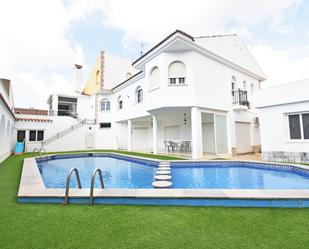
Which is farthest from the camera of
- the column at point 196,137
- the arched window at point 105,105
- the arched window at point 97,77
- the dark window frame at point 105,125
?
the arched window at point 97,77

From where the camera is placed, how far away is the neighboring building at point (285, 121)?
Result: 967 centimetres

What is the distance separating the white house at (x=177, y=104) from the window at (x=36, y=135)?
393mm

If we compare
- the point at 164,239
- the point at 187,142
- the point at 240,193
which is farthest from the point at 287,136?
the point at 164,239

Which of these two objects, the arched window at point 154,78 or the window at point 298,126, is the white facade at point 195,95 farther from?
the window at point 298,126

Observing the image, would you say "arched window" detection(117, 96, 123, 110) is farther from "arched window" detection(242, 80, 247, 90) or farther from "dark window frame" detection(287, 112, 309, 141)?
"dark window frame" detection(287, 112, 309, 141)

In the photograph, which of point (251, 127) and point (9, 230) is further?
point (251, 127)

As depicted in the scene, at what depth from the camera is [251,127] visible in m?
16.6

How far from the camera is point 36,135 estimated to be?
66.5ft

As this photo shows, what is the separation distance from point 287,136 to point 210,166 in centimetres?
479

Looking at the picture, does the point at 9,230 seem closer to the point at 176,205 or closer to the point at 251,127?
the point at 176,205

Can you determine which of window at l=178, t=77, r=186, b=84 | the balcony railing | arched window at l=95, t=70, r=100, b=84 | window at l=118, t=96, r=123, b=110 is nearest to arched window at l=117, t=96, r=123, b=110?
window at l=118, t=96, r=123, b=110

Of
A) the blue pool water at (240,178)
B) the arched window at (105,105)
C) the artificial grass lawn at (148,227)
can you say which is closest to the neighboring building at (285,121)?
the blue pool water at (240,178)

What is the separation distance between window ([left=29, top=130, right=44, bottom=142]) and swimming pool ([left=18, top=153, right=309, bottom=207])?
25.0 ft

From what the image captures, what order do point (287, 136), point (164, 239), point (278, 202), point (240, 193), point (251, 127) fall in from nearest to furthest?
point (164, 239)
point (278, 202)
point (240, 193)
point (287, 136)
point (251, 127)
